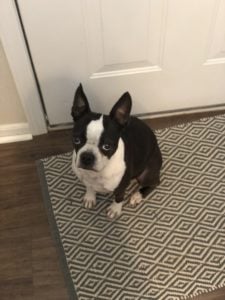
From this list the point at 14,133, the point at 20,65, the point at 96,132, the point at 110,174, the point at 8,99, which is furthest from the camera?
the point at 14,133

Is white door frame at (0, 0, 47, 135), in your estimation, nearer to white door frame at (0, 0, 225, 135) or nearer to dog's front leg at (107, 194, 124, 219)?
white door frame at (0, 0, 225, 135)

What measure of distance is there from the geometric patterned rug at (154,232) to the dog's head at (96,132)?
1.51 ft

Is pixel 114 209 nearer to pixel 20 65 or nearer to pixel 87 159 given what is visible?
pixel 87 159

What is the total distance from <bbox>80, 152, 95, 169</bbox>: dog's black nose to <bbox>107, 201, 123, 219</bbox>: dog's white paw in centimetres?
43

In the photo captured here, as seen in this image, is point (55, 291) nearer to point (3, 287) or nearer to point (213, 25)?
point (3, 287)

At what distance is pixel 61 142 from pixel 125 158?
0.65 m

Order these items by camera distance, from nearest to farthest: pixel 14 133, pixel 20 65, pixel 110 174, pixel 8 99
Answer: pixel 110 174, pixel 20 65, pixel 8 99, pixel 14 133

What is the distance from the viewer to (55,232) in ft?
5.45

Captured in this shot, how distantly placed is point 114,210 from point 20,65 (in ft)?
2.58

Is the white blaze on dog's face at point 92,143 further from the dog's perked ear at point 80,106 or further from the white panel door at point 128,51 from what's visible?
the white panel door at point 128,51

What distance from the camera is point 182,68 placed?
1826 millimetres

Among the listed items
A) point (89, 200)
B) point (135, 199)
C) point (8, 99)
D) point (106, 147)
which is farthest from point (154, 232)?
point (8, 99)

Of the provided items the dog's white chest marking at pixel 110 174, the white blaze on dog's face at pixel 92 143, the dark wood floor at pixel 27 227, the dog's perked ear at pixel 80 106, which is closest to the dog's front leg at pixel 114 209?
the dog's white chest marking at pixel 110 174

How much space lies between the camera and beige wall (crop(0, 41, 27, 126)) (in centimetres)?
166
